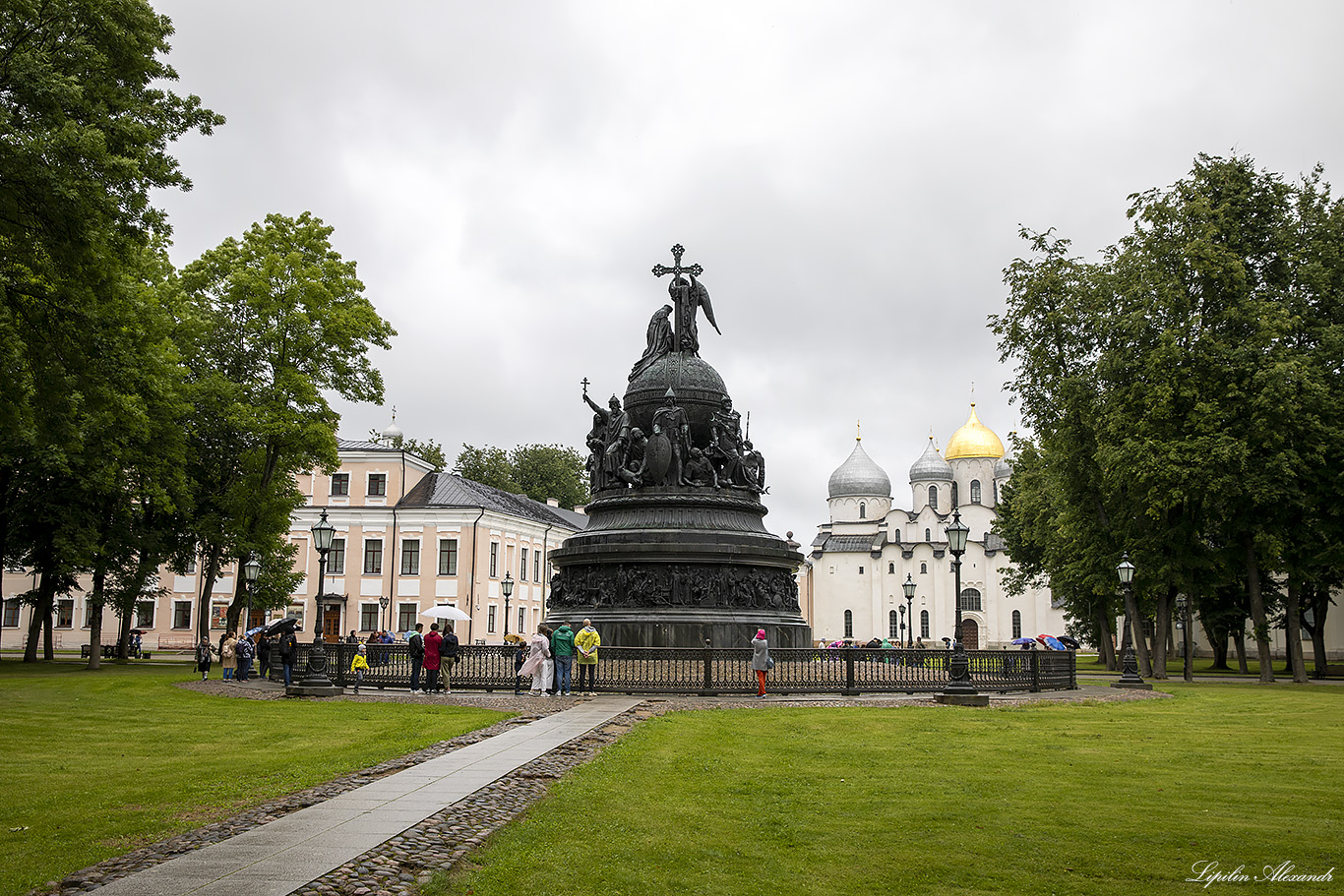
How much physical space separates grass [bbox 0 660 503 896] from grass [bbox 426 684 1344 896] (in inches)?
109

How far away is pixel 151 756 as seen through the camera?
13086 mm

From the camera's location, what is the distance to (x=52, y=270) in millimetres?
15039

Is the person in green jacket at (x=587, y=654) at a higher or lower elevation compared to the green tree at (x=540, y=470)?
lower

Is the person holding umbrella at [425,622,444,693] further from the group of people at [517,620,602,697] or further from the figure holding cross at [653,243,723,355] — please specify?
the figure holding cross at [653,243,723,355]

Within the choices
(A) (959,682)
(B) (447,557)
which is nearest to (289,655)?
(A) (959,682)

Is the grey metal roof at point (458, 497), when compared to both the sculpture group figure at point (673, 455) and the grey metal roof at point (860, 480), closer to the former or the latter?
the sculpture group figure at point (673, 455)

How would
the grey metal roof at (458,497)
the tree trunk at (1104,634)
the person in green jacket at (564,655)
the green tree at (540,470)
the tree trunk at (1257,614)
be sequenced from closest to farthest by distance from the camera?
the person in green jacket at (564,655) → the tree trunk at (1257,614) → the tree trunk at (1104,634) → the grey metal roof at (458,497) → the green tree at (540,470)

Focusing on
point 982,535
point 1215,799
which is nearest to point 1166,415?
point 1215,799

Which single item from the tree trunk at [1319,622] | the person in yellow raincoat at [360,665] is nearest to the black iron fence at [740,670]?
the person in yellow raincoat at [360,665]

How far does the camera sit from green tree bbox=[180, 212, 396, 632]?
34688 mm

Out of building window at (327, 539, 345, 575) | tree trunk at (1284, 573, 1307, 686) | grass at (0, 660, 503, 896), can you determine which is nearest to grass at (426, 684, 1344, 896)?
grass at (0, 660, 503, 896)

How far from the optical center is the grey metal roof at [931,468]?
4070 inches

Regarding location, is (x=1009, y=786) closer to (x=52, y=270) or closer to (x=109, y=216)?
(x=109, y=216)

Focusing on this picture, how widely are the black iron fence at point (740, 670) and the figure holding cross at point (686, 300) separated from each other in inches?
457
